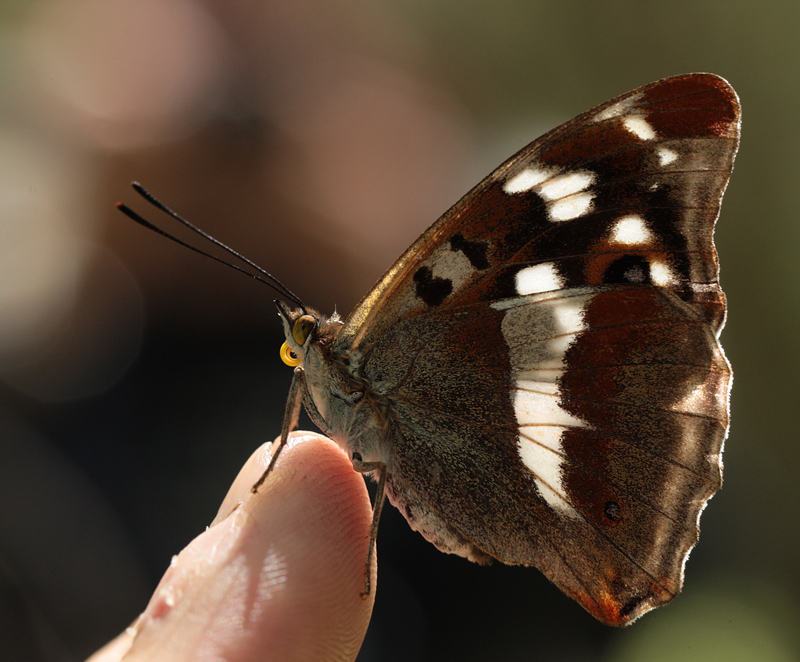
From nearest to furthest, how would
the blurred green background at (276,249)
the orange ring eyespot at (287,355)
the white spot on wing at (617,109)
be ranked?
1. the white spot on wing at (617,109)
2. the orange ring eyespot at (287,355)
3. the blurred green background at (276,249)

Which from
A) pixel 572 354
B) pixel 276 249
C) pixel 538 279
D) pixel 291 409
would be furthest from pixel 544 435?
pixel 276 249

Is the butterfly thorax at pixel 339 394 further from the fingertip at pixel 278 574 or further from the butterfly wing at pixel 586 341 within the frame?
the fingertip at pixel 278 574

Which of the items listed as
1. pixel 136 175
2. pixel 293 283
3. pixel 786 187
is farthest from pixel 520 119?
pixel 136 175

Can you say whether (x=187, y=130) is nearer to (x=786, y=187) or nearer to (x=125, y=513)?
(x=125, y=513)

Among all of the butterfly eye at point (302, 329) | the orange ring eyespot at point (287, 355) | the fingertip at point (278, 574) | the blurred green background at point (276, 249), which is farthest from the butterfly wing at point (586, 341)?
the blurred green background at point (276, 249)

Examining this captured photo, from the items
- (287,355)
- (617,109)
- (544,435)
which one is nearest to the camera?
(617,109)

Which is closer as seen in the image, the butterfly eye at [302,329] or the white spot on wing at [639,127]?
the white spot on wing at [639,127]

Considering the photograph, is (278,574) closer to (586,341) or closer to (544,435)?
(544,435)
